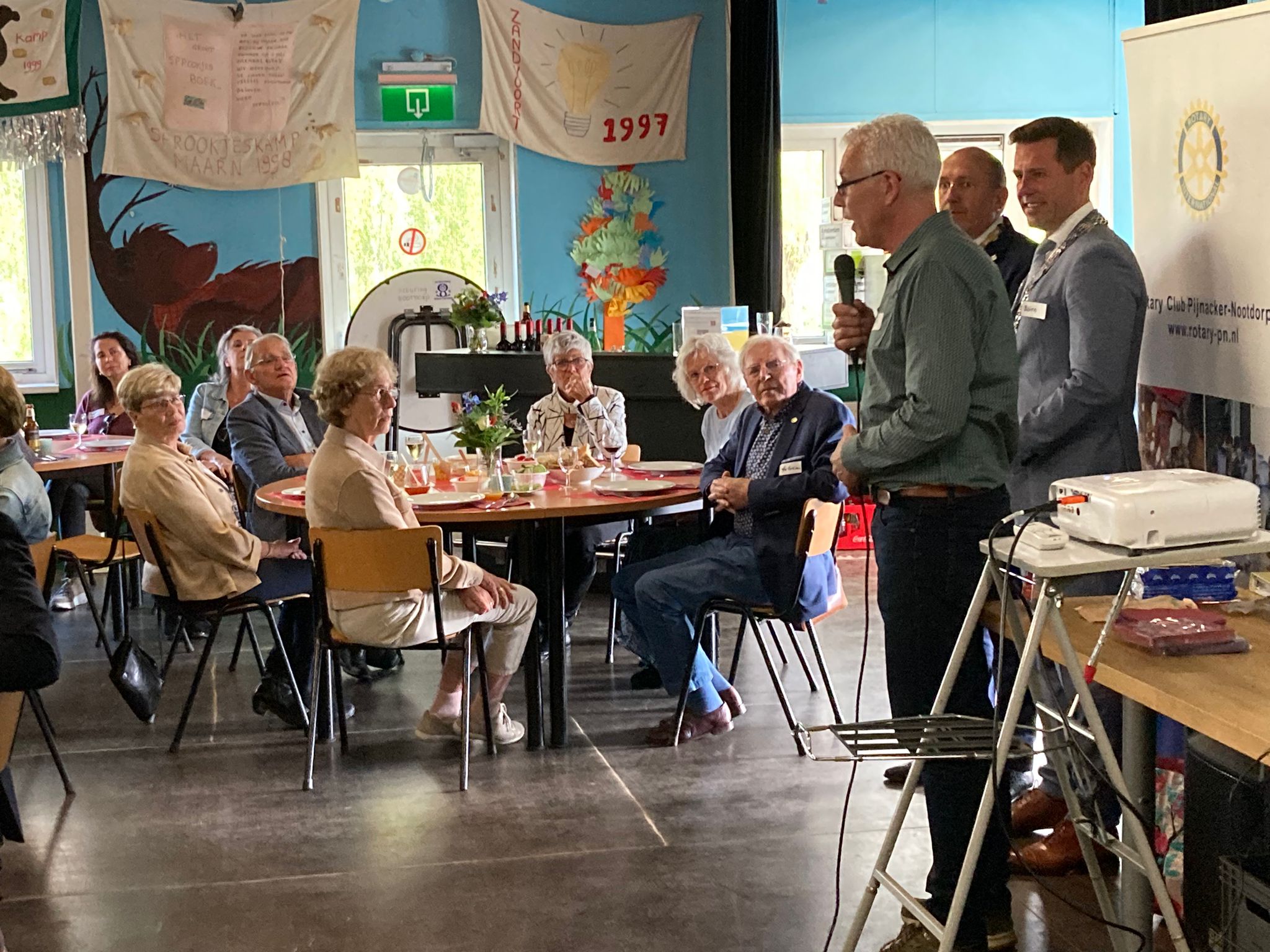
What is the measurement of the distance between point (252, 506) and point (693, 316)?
257 centimetres

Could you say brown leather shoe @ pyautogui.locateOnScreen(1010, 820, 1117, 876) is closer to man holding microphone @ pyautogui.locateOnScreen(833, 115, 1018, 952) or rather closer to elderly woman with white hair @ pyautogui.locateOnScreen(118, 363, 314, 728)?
man holding microphone @ pyautogui.locateOnScreen(833, 115, 1018, 952)

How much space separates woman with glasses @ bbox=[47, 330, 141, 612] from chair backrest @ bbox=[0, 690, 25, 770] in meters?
3.53

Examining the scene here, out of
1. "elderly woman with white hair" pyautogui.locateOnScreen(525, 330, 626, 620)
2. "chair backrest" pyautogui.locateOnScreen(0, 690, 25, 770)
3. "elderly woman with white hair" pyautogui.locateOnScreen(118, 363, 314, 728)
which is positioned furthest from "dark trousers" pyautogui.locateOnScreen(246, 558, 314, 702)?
"chair backrest" pyautogui.locateOnScreen(0, 690, 25, 770)

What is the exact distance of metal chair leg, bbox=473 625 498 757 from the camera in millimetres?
4469

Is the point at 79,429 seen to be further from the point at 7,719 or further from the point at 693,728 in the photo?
the point at 7,719

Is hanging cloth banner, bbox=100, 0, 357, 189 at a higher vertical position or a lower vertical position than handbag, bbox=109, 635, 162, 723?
higher

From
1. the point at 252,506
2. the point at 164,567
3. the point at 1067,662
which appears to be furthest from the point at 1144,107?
the point at 252,506

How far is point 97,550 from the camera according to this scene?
238 inches

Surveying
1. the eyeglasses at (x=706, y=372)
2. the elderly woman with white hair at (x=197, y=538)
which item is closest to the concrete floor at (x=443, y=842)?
the elderly woman with white hair at (x=197, y=538)

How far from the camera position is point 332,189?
898 centimetres

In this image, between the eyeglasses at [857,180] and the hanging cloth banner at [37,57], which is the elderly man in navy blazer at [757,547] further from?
the hanging cloth banner at [37,57]

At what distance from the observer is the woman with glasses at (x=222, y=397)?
6.64m

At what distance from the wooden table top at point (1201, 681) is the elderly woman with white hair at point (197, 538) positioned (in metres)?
2.83

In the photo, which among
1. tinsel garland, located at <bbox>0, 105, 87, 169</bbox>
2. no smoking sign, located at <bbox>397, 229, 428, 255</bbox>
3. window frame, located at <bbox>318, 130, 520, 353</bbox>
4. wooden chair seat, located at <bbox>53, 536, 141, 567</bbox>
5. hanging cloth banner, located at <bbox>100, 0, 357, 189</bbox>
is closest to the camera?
wooden chair seat, located at <bbox>53, 536, 141, 567</bbox>
